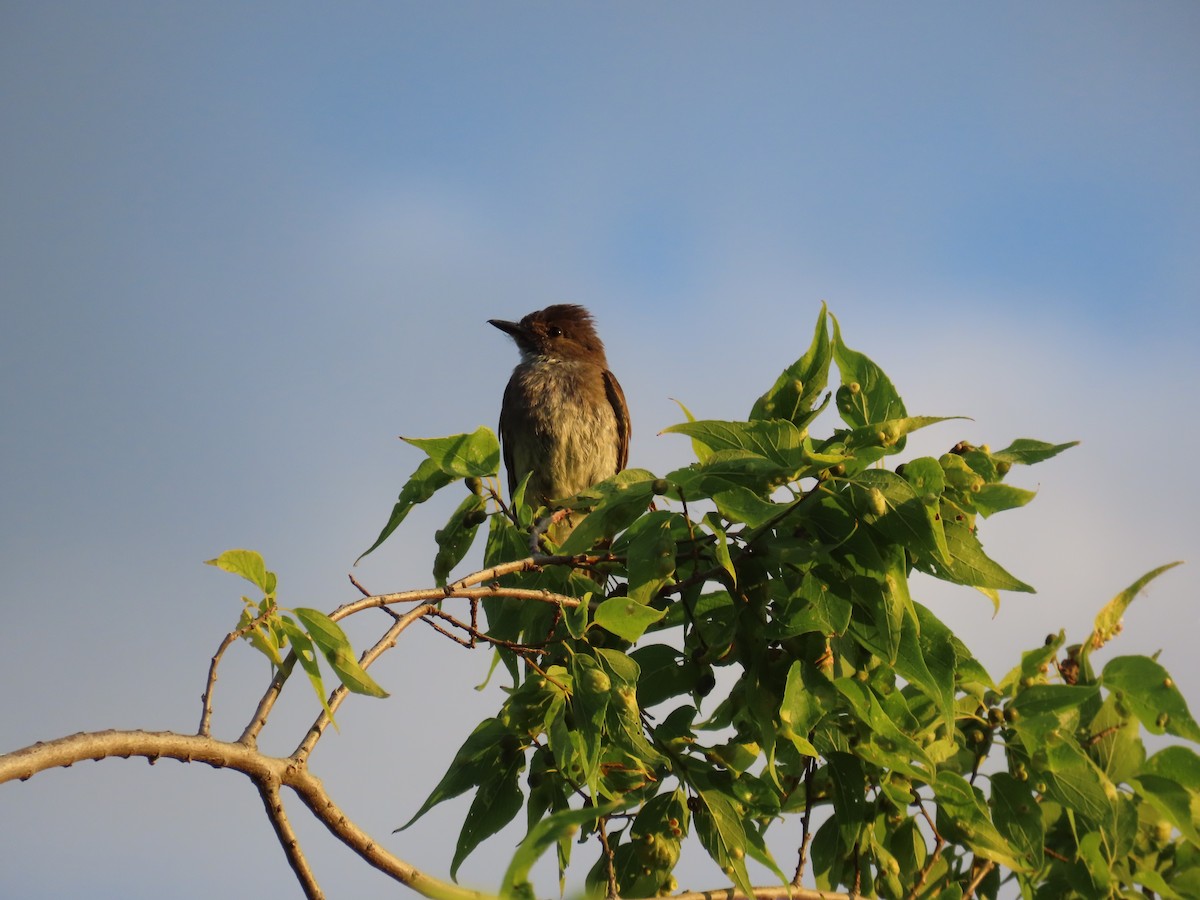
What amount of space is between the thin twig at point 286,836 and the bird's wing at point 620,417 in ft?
23.2

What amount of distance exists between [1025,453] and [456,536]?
1787mm

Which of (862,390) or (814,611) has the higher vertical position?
(862,390)

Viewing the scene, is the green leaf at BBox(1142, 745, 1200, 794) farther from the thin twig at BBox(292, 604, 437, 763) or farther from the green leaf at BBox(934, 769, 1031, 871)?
the thin twig at BBox(292, 604, 437, 763)

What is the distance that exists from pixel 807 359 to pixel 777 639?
79 cm

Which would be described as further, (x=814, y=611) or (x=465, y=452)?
(x=465, y=452)

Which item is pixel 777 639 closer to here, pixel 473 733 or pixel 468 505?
pixel 473 733

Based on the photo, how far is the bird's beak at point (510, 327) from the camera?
10.2m

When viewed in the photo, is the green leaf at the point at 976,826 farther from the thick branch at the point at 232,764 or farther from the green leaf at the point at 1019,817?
the thick branch at the point at 232,764

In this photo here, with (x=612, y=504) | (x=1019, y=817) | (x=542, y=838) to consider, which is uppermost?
(x=612, y=504)

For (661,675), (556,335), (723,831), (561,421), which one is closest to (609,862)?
(723,831)

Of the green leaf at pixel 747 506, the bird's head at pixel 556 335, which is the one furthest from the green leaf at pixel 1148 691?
the bird's head at pixel 556 335

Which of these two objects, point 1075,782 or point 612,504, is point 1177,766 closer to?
point 1075,782

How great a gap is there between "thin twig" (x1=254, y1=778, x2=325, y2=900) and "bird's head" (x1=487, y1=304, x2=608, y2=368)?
757cm

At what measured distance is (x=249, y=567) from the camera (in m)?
2.51
